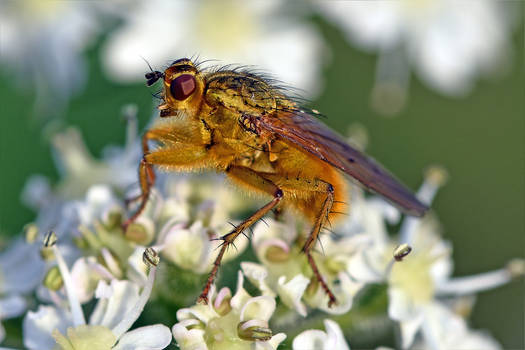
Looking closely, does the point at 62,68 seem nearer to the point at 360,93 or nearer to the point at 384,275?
the point at 360,93

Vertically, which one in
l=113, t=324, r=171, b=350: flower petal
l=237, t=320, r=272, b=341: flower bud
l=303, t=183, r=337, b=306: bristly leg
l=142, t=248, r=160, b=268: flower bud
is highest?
l=303, t=183, r=337, b=306: bristly leg

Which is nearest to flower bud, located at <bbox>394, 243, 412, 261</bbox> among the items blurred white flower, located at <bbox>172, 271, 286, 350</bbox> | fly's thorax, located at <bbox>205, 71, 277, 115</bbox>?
blurred white flower, located at <bbox>172, 271, 286, 350</bbox>

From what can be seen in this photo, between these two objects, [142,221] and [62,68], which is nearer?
[142,221]

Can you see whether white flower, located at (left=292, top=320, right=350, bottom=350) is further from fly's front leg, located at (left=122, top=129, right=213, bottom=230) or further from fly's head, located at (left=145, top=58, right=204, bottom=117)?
fly's head, located at (left=145, top=58, right=204, bottom=117)

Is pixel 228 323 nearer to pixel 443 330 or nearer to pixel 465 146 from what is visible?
pixel 443 330

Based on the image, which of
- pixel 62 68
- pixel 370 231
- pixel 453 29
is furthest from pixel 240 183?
pixel 453 29
